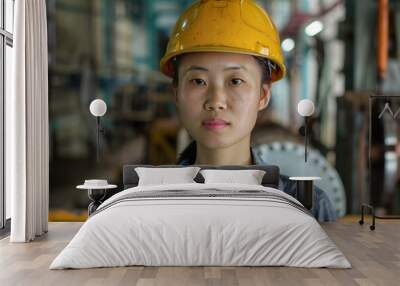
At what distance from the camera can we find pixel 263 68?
6.34m

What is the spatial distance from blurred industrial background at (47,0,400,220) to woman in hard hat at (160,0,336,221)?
0.46 feet

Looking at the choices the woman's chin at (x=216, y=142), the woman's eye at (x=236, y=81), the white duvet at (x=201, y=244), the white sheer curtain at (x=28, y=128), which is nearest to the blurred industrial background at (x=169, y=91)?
the woman's chin at (x=216, y=142)

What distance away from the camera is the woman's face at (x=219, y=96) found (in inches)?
244

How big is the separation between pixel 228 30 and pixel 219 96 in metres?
0.70

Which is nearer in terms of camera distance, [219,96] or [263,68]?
[219,96]

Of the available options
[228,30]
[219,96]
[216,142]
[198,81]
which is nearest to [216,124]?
[216,142]

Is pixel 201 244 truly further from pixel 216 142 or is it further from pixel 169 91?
pixel 169 91

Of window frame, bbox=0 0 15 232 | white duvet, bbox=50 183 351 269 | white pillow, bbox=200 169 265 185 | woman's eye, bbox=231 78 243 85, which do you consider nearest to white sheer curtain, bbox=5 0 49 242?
window frame, bbox=0 0 15 232

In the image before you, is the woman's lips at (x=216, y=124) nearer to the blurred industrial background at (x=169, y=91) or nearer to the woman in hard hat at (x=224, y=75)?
the woman in hard hat at (x=224, y=75)

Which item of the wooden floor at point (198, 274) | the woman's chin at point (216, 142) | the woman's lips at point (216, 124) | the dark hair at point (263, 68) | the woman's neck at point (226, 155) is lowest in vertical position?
the wooden floor at point (198, 274)

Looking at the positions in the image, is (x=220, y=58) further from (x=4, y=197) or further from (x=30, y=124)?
(x=4, y=197)

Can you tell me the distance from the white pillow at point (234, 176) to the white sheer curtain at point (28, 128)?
1.65m

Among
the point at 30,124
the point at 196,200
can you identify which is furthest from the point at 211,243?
the point at 30,124

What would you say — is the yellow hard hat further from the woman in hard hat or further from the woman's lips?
the woman's lips
